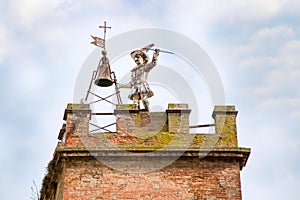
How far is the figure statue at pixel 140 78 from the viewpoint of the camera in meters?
15.5

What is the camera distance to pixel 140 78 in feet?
51.3

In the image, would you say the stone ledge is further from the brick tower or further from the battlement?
the battlement

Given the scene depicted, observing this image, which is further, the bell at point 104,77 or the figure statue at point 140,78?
the bell at point 104,77

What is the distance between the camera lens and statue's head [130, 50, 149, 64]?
51.8 feet

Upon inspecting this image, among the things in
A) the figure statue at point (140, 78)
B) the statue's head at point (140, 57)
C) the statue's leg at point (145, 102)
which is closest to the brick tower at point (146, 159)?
the statue's leg at point (145, 102)

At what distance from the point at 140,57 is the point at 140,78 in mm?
538

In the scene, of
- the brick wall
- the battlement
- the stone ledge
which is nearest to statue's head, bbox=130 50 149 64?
the battlement

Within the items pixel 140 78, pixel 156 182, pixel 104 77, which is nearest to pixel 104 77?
pixel 104 77

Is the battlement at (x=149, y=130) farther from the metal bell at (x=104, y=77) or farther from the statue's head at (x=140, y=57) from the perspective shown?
the statue's head at (x=140, y=57)

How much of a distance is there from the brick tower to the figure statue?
84 centimetres

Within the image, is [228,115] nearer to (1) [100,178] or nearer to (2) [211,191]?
(2) [211,191]

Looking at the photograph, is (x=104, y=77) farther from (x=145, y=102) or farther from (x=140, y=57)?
(x=145, y=102)

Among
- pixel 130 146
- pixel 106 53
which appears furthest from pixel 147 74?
pixel 130 146

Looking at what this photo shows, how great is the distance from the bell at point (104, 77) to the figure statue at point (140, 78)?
35cm
